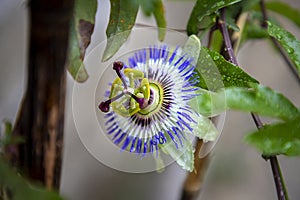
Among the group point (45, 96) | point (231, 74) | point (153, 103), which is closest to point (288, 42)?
point (231, 74)

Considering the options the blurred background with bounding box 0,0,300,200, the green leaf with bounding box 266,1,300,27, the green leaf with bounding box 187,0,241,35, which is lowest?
the blurred background with bounding box 0,0,300,200

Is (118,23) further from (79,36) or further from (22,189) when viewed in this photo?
(22,189)

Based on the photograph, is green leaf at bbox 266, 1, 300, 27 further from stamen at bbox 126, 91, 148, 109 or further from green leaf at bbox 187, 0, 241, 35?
stamen at bbox 126, 91, 148, 109

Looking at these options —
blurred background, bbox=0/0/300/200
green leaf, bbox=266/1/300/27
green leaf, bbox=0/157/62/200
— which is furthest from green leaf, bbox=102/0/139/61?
blurred background, bbox=0/0/300/200

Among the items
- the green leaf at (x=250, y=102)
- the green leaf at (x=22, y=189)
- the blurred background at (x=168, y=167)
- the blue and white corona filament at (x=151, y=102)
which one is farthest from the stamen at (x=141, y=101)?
the blurred background at (x=168, y=167)

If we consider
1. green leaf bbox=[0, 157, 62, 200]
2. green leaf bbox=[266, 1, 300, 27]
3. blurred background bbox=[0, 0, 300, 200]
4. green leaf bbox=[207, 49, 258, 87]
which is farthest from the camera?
blurred background bbox=[0, 0, 300, 200]

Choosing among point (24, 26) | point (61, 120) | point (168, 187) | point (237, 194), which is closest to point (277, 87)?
point (237, 194)
